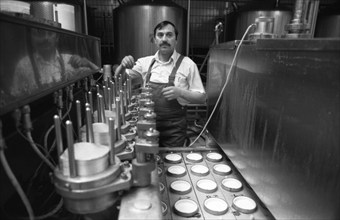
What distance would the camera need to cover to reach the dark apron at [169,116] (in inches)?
86.4

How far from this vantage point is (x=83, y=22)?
3.17 m

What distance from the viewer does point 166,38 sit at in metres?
2.13

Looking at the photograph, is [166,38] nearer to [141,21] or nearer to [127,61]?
[127,61]

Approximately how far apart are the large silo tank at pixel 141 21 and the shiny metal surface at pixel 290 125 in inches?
75.9

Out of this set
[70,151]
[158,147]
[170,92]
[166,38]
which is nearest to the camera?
[70,151]

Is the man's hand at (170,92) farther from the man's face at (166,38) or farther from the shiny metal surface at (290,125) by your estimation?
the shiny metal surface at (290,125)

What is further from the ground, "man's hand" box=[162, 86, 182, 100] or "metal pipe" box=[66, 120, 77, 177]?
"metal pipe" box=[66, 120, 77, 177]

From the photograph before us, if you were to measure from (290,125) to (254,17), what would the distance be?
3119 mm

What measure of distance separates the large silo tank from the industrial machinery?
173cm

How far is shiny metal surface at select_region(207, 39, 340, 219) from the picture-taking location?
2.08ft

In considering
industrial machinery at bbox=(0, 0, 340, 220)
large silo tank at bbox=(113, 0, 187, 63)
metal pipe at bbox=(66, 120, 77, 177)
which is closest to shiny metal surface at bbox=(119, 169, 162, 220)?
industrial machinery at bbox=(0, 0, 340, 220)

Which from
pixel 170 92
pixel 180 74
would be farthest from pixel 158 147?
pixel 180 74

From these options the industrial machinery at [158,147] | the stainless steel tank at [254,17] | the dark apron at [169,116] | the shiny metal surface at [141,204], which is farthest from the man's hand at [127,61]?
the stainless steel tank at [254,17]

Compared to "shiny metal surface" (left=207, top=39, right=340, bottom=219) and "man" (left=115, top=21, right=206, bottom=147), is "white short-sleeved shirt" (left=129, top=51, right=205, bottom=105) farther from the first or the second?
"shiny metal surface" (left=207, top=39, right=340, bottom=219)
